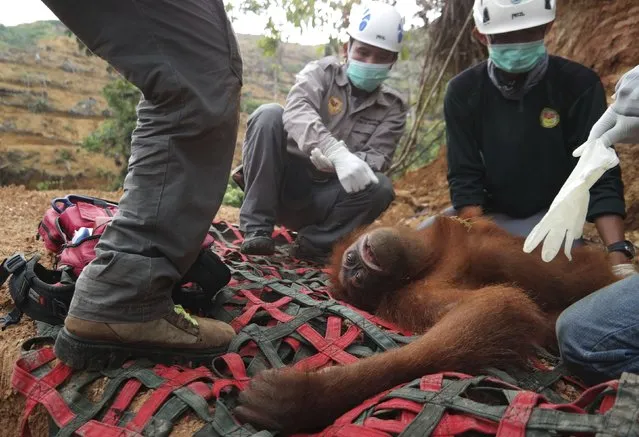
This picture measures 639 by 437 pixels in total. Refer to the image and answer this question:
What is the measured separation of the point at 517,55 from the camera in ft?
9.57

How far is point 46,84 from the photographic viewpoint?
45.1 ft

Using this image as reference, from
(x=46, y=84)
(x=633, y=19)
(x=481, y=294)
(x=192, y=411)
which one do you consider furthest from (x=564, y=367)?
(x=46, y=84)

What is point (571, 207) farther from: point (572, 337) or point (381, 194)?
point (381, 194)

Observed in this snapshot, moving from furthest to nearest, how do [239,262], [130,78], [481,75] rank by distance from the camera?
[481,75] < [239,262] < [130,78]

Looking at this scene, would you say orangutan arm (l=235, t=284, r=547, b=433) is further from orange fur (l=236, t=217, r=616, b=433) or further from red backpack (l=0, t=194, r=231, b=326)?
red backpack (l=0, t=194, r=231, b=326)

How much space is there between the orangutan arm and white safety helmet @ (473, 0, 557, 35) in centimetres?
161

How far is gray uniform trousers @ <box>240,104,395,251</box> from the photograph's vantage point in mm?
3148

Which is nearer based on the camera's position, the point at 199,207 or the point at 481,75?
the point at 199,207

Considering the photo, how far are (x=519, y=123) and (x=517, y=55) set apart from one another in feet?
1.43

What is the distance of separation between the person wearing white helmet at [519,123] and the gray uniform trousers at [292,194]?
15.7 inches

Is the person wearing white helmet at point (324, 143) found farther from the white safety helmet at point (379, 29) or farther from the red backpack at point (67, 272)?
the red backpack at point (67, 272)

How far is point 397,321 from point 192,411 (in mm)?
966

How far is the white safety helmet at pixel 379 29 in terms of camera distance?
3279 millimetres

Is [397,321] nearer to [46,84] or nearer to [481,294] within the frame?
[481,294]
